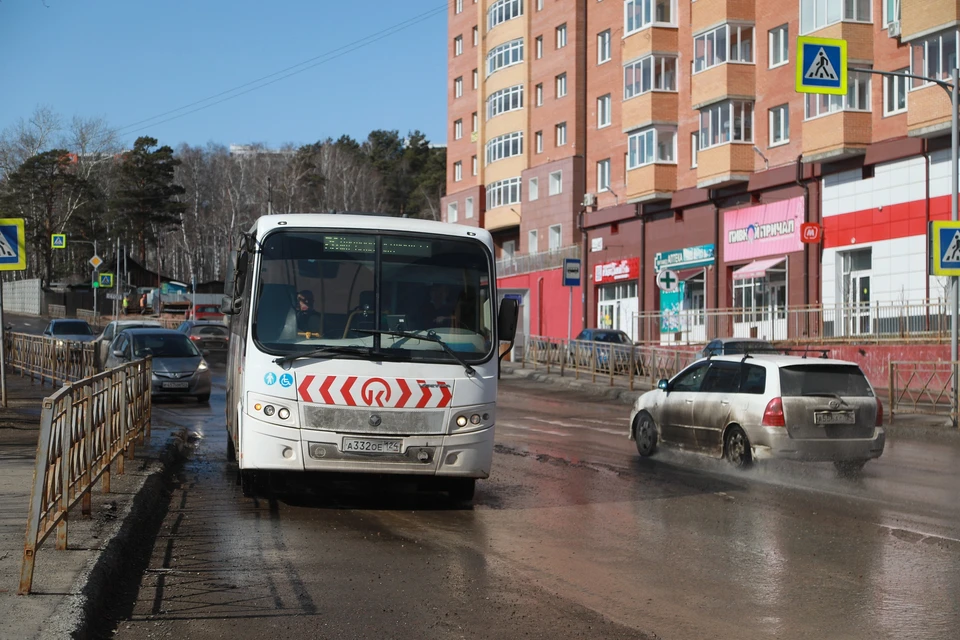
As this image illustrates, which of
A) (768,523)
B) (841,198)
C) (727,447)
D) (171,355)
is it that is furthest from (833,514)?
(841,198)

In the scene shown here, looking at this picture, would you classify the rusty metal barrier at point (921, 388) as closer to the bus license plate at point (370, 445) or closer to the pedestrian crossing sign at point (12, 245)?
the bus license plate at point (370, 445)

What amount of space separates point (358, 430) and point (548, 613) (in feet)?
13.1

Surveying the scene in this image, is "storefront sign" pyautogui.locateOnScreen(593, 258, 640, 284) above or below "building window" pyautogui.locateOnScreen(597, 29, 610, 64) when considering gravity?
below

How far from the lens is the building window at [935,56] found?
3086cm

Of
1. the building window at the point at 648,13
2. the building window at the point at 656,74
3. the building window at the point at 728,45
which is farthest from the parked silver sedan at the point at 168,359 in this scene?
the building window at the point at 648,13

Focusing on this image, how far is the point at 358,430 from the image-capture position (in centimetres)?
1031

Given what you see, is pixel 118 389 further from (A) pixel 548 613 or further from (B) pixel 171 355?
(B) pixel 171 355

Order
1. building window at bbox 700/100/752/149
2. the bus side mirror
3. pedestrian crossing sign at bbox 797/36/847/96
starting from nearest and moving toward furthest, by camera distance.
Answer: the bus side mirror < pedestrian crossing sign at bbox 797/36/847/96 < building window at bbox 700/100/752/149

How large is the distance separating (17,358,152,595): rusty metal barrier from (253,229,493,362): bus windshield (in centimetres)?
162

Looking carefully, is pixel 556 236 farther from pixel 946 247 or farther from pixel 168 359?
pixel 946 247

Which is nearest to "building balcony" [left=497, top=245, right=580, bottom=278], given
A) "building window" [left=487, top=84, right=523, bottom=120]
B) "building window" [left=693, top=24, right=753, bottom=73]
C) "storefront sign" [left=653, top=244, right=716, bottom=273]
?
"building window" [left=487, top=84, right=523, bottom=120]

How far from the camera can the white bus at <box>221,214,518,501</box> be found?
1032 cm

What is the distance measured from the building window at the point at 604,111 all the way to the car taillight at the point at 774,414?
132ft

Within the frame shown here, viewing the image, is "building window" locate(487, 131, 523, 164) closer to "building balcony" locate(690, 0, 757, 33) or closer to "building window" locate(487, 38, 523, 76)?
"building window" locate(487, 38, 523, 76)
